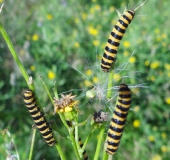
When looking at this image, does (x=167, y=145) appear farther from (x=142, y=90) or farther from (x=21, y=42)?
(x=21, y=42)

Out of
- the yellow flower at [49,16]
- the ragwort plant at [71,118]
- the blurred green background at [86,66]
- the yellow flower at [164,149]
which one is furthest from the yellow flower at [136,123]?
the ragwort plant at [71,118]

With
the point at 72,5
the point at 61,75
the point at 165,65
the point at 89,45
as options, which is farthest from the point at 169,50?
the point at 72,5

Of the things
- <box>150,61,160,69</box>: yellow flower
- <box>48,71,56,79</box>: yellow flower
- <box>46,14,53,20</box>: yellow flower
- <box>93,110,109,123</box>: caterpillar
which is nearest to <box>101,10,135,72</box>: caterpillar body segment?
<box>93,110,109,123</box>: caterpillar

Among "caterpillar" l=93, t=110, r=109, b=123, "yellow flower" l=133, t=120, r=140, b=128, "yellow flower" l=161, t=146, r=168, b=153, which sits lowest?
"caterpillar" l=93, t=110, r=109, b=123

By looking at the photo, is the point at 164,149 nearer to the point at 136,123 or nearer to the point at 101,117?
A: the point at 136,123

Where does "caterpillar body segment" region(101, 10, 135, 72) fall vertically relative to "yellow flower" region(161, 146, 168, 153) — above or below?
below

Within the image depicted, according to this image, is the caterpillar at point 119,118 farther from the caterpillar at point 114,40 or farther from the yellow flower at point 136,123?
the yellow flower at point 136,123

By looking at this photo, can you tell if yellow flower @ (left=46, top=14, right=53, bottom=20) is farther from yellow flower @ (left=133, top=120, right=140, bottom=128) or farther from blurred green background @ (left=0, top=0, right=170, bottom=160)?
yellow flower @ (left=133, top=120, right=140, bottom=128)

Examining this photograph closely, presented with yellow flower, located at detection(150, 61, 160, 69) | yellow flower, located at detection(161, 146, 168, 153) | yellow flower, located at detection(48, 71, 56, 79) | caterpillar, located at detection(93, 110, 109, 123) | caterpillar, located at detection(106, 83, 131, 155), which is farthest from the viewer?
yellow flower, located at detection(150, 61, 160, 69)
